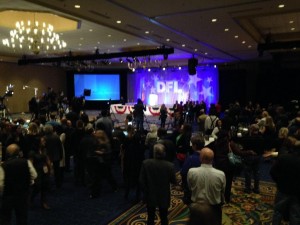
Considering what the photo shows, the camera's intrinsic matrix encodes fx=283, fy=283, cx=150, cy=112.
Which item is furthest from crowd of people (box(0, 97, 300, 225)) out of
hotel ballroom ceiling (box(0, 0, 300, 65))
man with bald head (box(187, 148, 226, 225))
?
hotel ballroom ceiling (box(0, 0, 300, 65))

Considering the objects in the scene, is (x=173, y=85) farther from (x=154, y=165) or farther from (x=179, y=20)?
(x=154, y=165)

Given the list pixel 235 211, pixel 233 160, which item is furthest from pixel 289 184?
pixel 235 211

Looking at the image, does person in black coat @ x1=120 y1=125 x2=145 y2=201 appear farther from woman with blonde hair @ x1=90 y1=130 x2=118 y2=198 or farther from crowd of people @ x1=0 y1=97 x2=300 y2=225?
woman with blonde hair @ x1=90 y1=130 x2=118 y2=198

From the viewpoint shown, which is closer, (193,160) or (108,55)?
(193,160)

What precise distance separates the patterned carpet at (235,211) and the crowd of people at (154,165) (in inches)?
8.2

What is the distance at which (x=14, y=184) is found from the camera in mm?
3219

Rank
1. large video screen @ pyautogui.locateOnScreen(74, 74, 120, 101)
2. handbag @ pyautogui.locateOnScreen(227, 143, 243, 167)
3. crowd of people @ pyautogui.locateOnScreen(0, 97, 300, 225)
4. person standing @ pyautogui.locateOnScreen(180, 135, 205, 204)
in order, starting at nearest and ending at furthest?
crowd of people @ pyautogui.locateOnScreen(0, 97, 300, 225)
person standing @ pyautogui.locateOnScreen(180, 135, 205, 204)
handbag @ pyautogui.locateOnScreen(227, 143, 243, 167)
large video screen @ pyautogui.locateOnScreen(74, 74, 120, 101)

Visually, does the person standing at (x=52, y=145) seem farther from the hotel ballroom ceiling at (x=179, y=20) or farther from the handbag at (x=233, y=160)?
the handbag at (x=233, y=160)

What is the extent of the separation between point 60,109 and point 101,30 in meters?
6.61

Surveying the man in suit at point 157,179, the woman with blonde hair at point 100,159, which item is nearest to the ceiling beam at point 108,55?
the woman with blonde hair at point 100,159

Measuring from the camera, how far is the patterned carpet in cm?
412

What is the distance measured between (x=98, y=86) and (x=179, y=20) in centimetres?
1681

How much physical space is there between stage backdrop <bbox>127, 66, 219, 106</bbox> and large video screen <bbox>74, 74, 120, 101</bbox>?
1.17 metres

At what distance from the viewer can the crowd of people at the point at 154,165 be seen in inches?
116
